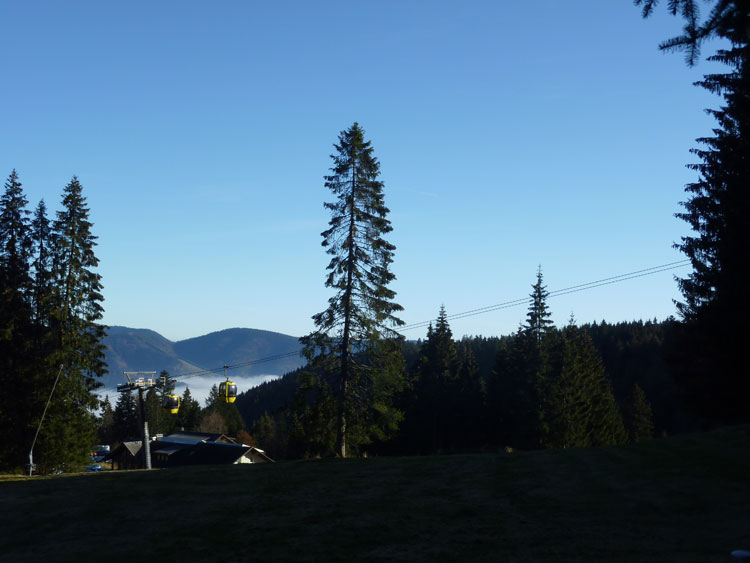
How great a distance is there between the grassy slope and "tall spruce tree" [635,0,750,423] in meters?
2.58

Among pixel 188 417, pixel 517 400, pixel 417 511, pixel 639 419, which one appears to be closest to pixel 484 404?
pixel 517 400

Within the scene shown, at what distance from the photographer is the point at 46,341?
39531mm

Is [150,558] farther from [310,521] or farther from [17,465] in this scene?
[17,465]

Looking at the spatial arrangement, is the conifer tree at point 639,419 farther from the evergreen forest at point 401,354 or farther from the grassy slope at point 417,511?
the grassy slope at point 417,511

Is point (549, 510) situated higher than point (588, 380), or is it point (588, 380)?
point (588, 380)

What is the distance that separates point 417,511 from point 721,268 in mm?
13205

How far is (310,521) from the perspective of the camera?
12.9 m

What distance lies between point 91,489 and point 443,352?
55984mm

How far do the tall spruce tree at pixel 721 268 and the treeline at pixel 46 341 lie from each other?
34.2 m

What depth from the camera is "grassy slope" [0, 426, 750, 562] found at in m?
10.5

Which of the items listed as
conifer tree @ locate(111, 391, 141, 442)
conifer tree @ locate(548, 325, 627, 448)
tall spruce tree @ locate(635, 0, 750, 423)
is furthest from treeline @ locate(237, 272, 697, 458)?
conifer tree @ locate(111, 391, 141, 442)

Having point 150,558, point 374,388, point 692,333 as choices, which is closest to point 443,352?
point 374,388

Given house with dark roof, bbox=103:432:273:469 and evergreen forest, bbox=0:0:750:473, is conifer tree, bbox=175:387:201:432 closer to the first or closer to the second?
house with dark roof, bbox=103:432:273:469

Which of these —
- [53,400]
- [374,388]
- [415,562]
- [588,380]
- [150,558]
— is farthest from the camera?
[588,380]
